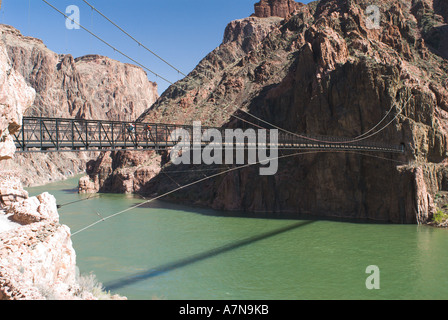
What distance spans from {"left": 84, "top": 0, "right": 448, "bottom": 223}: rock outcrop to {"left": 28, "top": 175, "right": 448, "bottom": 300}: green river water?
334 centimetres

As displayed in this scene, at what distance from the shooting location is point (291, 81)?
40.9 meters

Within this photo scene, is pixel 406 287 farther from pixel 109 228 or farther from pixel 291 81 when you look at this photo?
pixel 291 81

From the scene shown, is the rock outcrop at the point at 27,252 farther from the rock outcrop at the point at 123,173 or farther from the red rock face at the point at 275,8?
the red rock face at the point at 275,8

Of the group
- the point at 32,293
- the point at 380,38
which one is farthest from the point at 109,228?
the point at 380,38

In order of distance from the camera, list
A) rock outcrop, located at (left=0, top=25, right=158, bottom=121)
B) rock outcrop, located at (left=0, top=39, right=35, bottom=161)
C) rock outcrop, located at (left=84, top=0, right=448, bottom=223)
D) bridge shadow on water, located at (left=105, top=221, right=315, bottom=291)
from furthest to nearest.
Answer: rock outcrop, located at (left=0, top=25, right=158, bottom=121)
rock outcrop, located at (left=84, top=0, right=448, bottom=223)
bridge shadow on water, located at (left=105, top=221, right=315, bottom=291)
rock outcrop, located at (left=0, top=39, right=35, bottom=161)

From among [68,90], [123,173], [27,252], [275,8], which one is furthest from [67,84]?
[27,252]

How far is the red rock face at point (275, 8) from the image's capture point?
311 ft

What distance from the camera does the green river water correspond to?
49.3ft

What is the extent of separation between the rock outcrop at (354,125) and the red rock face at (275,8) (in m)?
50.5

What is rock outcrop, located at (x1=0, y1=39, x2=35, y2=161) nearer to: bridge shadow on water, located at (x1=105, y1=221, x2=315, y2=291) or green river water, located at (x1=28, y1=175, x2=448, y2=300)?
green river water, located at (x1=28, y1=175, x2=448, y2=300)

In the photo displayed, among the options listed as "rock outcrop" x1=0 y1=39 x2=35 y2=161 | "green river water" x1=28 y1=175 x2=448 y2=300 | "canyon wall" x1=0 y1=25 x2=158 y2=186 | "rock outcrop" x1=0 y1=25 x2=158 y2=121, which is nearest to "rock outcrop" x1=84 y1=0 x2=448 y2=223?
"green river water" x1=28 y1=175 x2=448 y2=300

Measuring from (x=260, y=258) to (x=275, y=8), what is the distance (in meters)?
89.4
